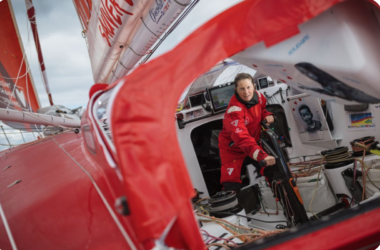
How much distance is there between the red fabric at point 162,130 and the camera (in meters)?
0.91

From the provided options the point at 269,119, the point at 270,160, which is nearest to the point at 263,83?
the point at 269,119

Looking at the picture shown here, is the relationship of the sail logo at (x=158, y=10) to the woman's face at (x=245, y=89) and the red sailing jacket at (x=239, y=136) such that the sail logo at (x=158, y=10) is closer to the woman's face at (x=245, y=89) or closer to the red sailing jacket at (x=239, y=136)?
the woman's face at (x=245, y=89)

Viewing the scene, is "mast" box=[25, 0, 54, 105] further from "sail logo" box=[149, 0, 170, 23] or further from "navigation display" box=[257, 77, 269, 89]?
"navigation display" box=[257, 77, 269, 89]

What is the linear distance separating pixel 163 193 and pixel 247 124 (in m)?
1.93

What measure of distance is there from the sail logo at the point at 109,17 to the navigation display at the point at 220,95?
4.48 feet

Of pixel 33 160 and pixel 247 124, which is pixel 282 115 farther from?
pixel 33 160

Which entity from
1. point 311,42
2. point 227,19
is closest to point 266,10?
point 227,19

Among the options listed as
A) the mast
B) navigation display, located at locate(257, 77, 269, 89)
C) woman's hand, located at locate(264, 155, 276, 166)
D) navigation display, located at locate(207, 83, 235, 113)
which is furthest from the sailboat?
the mast

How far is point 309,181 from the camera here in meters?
2.58

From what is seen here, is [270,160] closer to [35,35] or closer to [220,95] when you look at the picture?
[220,95]

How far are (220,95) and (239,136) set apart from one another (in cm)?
120

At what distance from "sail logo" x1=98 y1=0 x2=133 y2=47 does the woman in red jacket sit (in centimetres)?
130

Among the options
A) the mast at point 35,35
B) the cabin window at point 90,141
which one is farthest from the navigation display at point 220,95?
the mast at point 35,35

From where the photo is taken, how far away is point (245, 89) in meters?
2.50
